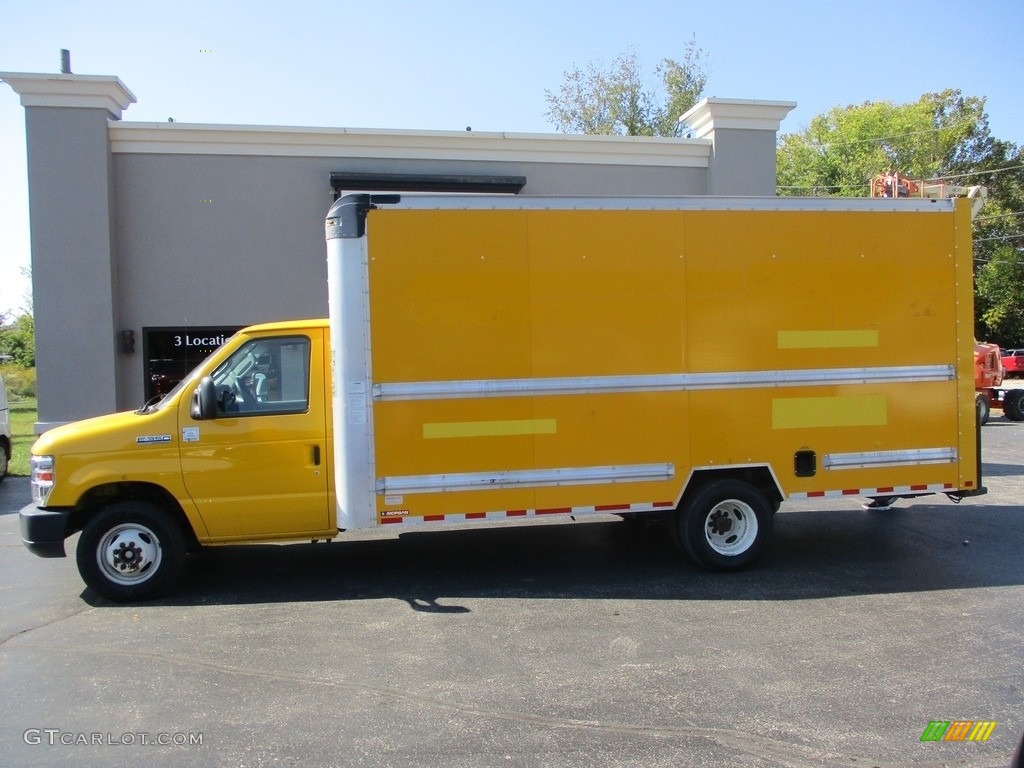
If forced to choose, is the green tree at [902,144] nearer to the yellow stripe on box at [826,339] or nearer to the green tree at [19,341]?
the yellow stripe on box at [826,339]

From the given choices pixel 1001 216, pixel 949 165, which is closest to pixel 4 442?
pixel 1001 216

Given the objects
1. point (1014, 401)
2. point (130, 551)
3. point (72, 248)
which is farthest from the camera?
point (1014, 401)

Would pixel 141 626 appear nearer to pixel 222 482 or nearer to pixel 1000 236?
pixel 222 482

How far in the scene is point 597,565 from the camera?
25.1 feet

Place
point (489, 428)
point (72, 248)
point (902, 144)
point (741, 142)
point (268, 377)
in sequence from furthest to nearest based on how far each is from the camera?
point (902, 144), point (741, 142), point (72, 248), point (268, 377), point (489, 428)

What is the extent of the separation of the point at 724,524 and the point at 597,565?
1225mm

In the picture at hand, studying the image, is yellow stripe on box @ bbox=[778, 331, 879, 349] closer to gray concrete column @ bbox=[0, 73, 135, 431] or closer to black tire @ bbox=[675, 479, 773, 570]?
black tire @ bbox=[675, 479, 773, 570]

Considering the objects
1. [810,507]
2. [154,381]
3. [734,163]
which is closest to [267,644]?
[810,507]

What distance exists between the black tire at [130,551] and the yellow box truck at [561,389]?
2cm

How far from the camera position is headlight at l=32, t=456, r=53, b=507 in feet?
21.4

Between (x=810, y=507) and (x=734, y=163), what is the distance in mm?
6658

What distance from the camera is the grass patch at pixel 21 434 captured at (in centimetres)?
1513

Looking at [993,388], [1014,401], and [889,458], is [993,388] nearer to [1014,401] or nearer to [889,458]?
[1014,401]

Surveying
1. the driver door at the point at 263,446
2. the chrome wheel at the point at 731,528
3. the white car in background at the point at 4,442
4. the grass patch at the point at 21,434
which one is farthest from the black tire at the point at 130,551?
the white car in background at the point at 4,442
